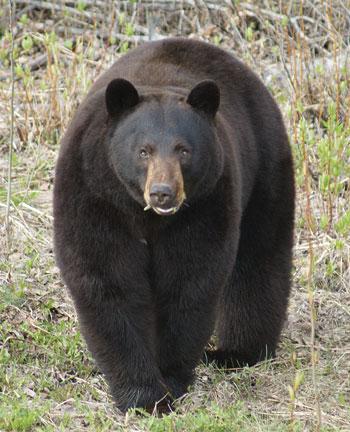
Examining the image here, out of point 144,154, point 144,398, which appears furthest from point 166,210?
point 144,398

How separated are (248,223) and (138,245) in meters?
1.11

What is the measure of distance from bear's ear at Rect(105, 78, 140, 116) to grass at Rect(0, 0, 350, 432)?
900mm

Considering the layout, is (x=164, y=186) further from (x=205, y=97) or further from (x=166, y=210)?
(x=205, y=97)

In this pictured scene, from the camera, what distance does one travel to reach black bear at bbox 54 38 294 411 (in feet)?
16.1

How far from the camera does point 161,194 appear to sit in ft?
15.1

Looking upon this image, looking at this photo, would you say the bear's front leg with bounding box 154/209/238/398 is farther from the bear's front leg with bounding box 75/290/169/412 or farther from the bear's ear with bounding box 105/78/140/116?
the bear's ear with bounding box 105/78/140/116

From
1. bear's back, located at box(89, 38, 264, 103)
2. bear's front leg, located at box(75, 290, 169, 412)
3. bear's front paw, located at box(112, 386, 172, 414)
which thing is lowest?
bear's front paw, located at box(112, 386, 172, 414)

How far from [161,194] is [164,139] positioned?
0.37 metres

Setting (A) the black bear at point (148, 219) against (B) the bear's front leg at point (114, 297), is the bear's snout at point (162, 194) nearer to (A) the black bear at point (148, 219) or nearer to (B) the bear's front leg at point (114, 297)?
(A) the black bear at point (148, 219)

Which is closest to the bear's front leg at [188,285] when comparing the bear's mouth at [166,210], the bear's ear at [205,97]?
the bear's mouth at [166,210]

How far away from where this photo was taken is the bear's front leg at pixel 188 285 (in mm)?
5125

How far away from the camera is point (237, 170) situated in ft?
17.5

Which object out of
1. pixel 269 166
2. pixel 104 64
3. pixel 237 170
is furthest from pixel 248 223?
pixel 104 64

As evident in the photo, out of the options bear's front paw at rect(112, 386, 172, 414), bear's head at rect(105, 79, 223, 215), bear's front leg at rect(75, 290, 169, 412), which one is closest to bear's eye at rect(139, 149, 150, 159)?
bear's head at rect(105, 79, 223, 215)
